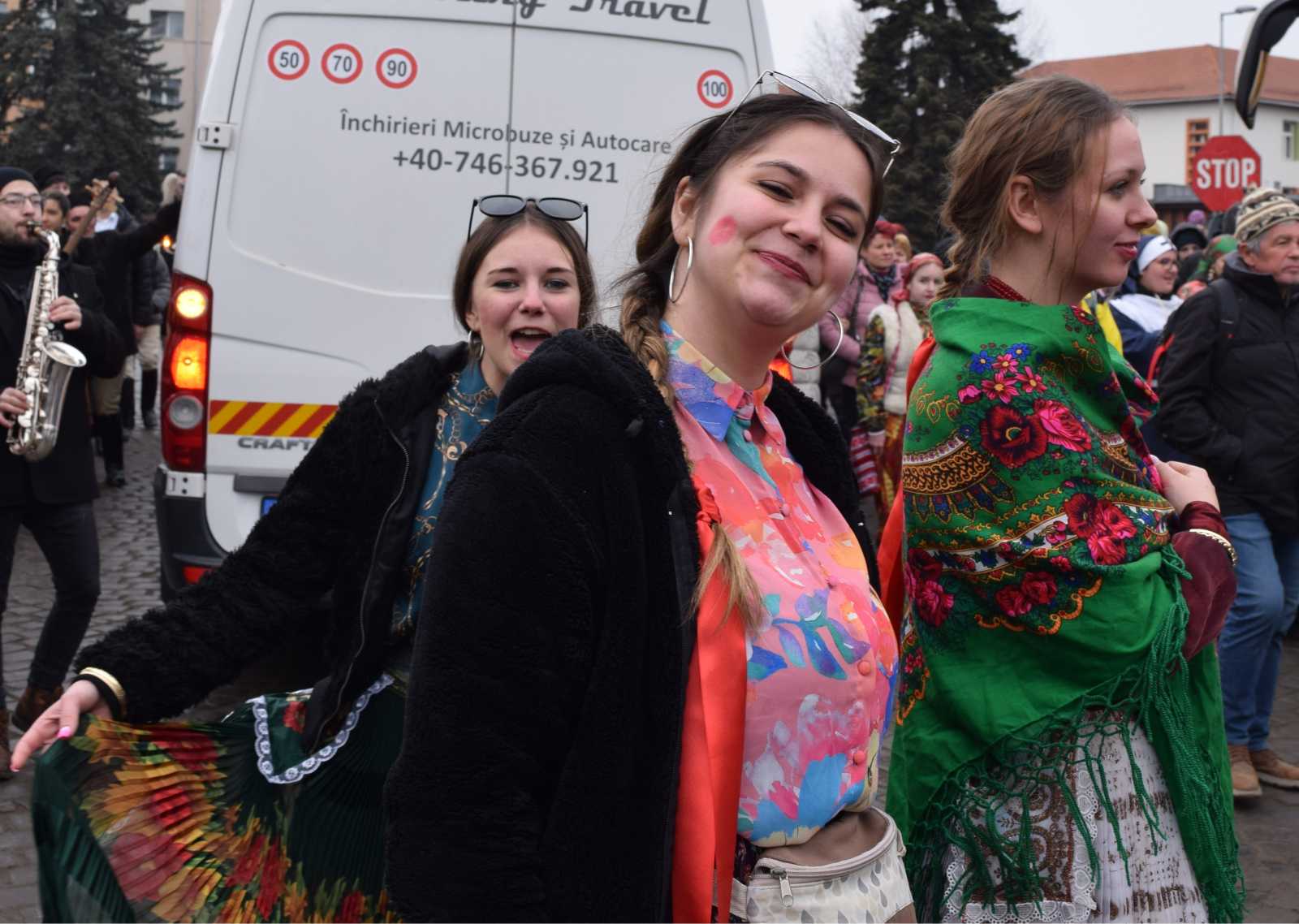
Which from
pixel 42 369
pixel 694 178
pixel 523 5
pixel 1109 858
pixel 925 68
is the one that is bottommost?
pixel 1109 858

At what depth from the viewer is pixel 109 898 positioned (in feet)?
6.66

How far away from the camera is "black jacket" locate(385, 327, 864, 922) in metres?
1.49

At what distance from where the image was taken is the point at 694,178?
1935mm

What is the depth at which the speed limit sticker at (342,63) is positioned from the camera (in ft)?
16.7

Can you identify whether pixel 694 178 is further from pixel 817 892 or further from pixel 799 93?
pixel 817 892

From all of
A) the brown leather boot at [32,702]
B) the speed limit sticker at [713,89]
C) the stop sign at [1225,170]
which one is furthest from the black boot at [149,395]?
the stop sign at [1225,170]

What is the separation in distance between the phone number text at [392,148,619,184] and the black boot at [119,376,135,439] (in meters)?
7.89

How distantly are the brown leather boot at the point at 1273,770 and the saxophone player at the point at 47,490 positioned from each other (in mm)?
4374

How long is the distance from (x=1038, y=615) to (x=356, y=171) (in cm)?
342

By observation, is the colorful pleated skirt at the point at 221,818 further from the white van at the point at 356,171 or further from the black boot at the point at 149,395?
the black boot at the point at 149,395

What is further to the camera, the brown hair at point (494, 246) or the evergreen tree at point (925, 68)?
the evergreen tree at point (925, 68)

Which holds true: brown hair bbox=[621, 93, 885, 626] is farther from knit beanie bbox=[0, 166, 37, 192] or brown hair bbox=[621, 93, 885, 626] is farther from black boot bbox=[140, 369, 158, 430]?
black boot bbox=[140, 369, 158, 430]

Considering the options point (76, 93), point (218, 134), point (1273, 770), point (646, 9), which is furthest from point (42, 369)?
point (76, 93)

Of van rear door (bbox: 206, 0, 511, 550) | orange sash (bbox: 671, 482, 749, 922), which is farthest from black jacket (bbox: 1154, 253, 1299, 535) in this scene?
orange sash (bbox: 671, 482, 749, 922)
